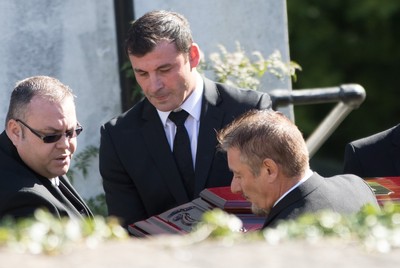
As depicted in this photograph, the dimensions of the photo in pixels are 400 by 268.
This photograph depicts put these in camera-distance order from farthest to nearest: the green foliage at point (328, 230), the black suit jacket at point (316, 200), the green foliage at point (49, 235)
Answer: the black suit jacket at point (316, 200)
the green foliage at point (328, 230)
the green foliage at point (49, 235)

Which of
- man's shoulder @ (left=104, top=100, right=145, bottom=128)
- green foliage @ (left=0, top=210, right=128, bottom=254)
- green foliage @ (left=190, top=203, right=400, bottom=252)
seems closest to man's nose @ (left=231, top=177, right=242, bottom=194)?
man's shoulder @ (left=104, top=100, right=145, bottom=128)

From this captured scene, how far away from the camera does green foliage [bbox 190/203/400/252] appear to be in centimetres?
281

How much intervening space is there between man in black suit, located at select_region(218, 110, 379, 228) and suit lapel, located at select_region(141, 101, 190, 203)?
2.91 ft

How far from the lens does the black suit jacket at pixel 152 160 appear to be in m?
5.41

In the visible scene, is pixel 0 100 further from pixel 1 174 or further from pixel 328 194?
pixel 328 194

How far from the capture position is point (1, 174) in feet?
15.9

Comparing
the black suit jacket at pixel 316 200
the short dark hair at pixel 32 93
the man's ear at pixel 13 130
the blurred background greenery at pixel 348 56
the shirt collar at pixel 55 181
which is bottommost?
the blurred background greenery at pixel 348 56

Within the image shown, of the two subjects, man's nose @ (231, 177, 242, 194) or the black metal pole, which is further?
the black metal pole

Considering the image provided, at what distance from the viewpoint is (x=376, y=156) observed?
5500 mm

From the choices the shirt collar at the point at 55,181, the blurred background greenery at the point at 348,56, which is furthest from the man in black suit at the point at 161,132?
the blurred background greenery at the point at 348,56

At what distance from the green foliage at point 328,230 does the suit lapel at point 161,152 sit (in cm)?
234

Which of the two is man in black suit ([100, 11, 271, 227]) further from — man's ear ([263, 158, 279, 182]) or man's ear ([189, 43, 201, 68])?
man's ear ([263, 158, 279, 182])

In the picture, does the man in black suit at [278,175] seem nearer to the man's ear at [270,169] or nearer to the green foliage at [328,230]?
the man's ear at [270,169]

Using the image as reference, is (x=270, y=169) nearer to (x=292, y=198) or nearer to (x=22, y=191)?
(x=292, y=198)
